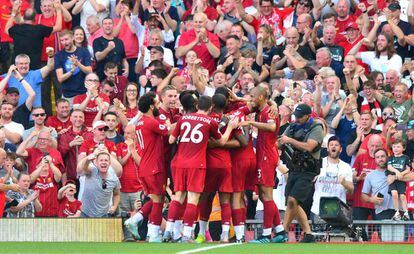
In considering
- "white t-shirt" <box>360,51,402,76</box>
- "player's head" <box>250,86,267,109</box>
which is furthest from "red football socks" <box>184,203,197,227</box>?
"white t-shirt" <box>360,51,402,76</box>

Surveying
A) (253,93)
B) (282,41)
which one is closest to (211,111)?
(253,93)

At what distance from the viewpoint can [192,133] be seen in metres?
21.4

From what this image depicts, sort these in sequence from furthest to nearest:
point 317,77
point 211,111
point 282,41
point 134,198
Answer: point 282,41, point 317,77, point 134,198, point 211,111

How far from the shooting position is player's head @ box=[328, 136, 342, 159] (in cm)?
2430

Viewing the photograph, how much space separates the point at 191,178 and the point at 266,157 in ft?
4.11

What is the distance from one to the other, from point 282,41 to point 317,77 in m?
2.59

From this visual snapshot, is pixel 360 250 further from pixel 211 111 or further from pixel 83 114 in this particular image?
pixel 83 114

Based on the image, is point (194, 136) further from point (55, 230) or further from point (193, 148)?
point (55, 230)

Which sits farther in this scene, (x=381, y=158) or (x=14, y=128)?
(x=14, y=128)

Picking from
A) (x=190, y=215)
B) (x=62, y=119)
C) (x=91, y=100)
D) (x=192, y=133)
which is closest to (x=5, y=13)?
(x=91, y=100)

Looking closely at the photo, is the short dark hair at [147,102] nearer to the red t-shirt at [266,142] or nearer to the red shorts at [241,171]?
the red t-shirt at [266,142]

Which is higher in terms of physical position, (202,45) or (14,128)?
(202,45)

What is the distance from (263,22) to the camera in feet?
95.8

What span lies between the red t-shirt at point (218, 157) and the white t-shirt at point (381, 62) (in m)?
6.68
